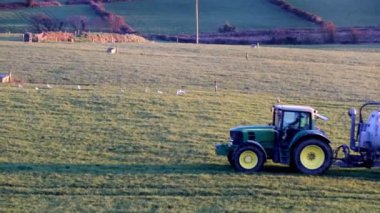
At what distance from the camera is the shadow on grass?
21.4 meters

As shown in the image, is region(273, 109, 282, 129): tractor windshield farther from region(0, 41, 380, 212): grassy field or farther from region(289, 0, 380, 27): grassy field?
region(289, 0, 380, 27): grassy field

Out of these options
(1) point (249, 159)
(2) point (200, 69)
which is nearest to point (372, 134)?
(1) point (249, 159)

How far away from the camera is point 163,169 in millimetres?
21984

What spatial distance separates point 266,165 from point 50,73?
22630 millimetres

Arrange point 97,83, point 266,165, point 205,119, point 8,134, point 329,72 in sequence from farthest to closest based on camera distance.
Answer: point 329,72 < point 97,83 < point 205,119 < point 8,134 < point 266,165

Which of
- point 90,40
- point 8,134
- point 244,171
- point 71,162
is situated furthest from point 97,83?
point 90,40

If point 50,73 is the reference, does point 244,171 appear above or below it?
below

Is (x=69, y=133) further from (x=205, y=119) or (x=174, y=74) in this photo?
(x=174, y=74)

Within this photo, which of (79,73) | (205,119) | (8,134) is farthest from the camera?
(79,73)

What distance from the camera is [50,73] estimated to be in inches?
1684

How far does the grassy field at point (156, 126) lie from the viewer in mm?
18953

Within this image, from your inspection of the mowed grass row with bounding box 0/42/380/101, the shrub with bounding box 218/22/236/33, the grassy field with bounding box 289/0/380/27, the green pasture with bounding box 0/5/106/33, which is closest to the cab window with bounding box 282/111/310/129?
the mowed grass row with bounding box 0/42/380/101

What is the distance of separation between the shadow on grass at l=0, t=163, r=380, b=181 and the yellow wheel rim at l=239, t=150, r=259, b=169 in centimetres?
A: 34

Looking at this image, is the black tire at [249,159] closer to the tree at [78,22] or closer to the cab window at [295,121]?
the cab window at [295,121]
